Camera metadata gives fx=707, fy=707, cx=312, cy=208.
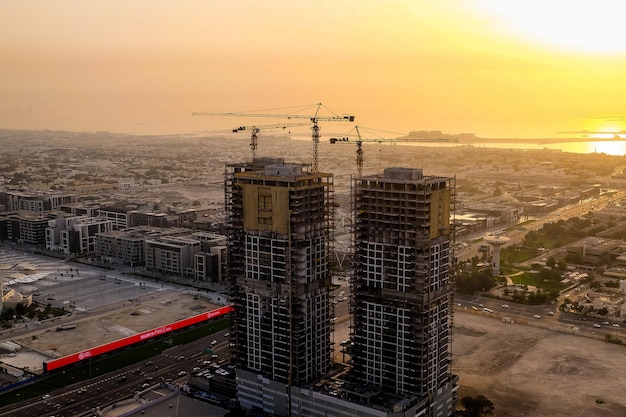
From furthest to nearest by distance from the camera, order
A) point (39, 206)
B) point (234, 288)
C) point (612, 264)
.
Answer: point (39, 206) → point (612, 264) → point (234, 288)

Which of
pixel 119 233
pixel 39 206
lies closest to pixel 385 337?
pixel 119 233

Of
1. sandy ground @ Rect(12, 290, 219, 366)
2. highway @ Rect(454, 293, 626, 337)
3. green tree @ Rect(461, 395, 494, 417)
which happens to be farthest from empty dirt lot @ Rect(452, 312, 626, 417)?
sandy ground @ Rect(12, 290, 219, 366)

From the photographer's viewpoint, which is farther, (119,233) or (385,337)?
(119,233)

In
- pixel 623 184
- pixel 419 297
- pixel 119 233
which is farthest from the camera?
pixel 623 184

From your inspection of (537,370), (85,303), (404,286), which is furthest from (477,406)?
(85,303)

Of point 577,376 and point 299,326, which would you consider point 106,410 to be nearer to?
point 299,326
